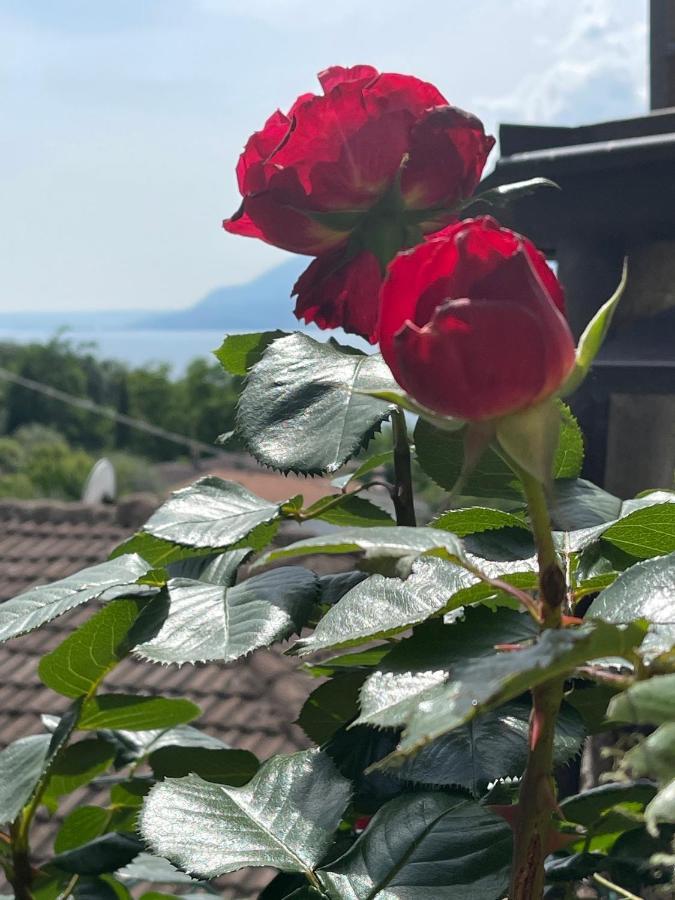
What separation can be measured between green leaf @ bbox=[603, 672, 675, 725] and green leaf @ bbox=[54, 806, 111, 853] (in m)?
0.44

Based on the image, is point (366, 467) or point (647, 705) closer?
point (647, 705)

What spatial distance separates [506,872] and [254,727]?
294 cm

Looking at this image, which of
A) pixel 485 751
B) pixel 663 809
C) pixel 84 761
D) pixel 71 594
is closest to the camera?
pixel 663 809

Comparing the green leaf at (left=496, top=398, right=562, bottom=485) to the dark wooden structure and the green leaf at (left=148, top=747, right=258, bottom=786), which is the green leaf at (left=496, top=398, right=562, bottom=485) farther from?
the dark wooden structure

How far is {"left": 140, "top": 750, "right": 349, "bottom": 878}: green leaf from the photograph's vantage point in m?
0.32

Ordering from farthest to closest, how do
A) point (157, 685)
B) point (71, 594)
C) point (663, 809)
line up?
point (157, 685) < point (71, 594) < point (663, 809)

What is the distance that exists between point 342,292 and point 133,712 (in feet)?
0.72

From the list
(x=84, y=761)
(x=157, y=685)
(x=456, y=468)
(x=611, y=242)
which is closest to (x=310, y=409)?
(x=456, y=468)

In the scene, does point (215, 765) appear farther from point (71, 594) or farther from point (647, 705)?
point (647, 705)

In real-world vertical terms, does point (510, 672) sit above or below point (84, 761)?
above

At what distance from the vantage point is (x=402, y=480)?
40 centimetres

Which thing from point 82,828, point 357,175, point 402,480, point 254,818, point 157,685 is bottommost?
point 157,685

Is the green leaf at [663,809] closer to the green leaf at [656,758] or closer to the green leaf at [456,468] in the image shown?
the green leaf at [656,758]

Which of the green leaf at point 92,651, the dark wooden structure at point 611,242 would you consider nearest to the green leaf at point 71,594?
the green leaf at point 92,651
